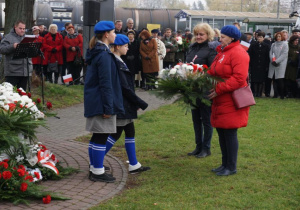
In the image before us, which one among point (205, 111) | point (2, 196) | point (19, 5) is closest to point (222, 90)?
point (205, 111)

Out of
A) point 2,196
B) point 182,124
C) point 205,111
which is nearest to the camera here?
point 2,196

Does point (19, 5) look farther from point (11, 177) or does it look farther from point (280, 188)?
point (280, 188)

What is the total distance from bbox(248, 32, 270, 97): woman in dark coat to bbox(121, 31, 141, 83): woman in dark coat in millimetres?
3915

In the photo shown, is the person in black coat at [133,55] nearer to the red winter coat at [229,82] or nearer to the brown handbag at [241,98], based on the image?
the red winter coat at [229,82]

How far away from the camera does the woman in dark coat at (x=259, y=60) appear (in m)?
15.9

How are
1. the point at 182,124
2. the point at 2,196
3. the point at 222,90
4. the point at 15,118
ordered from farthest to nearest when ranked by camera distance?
the point at 182,124 → the point at 222,90 → the point at 15,118 → the point at 2,196

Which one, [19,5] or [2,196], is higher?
[19,5]

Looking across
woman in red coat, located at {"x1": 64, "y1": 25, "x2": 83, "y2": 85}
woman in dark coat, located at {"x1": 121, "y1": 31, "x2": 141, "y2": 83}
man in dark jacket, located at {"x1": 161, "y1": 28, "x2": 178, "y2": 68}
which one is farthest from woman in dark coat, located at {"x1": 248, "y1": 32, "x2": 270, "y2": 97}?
woman in red coat, located at {"x1": 64, "y1": 25, "x2": 83, "y2": 85}

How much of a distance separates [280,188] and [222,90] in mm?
1487

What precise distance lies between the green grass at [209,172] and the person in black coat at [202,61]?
→ 0.24 meters

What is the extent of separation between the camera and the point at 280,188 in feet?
20.4

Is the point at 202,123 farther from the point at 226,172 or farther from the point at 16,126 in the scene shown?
the point at 16,126

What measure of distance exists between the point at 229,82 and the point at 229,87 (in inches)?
2.6

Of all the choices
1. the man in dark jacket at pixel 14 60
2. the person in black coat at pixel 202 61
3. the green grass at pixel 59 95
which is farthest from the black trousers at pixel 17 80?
the person in black coat at pixel 202 61
